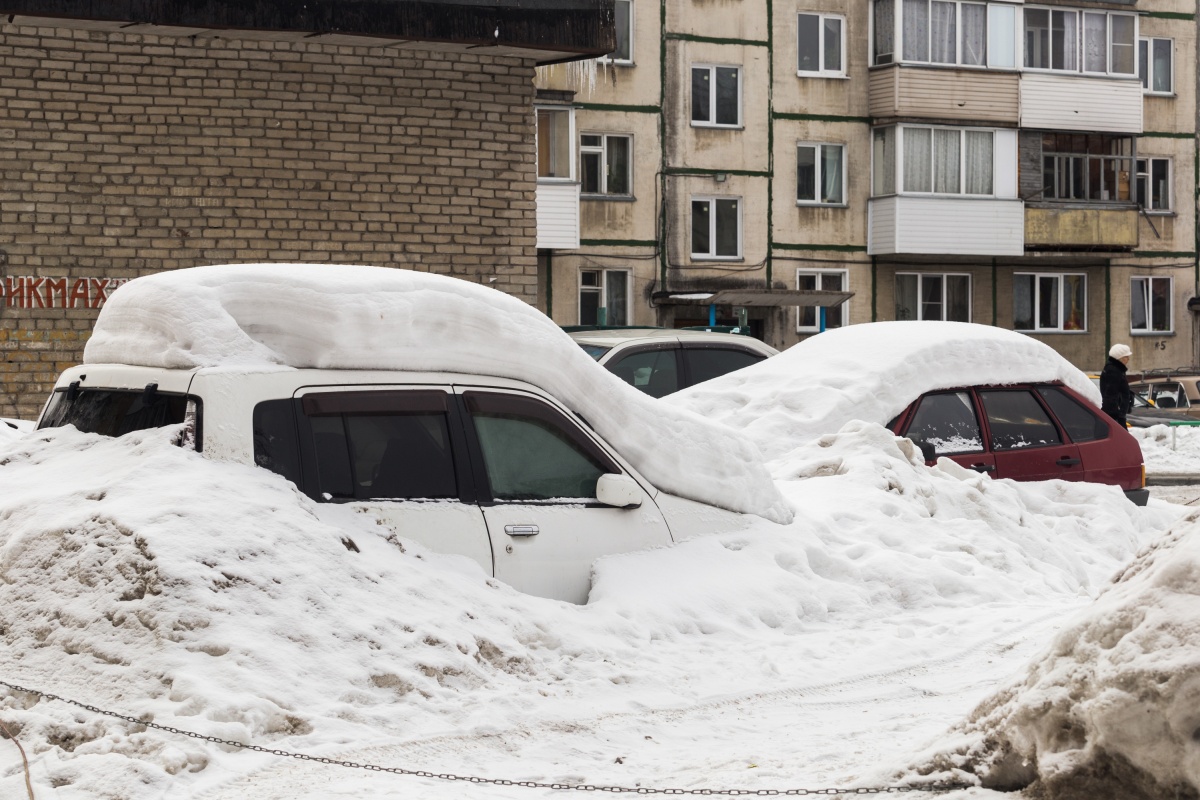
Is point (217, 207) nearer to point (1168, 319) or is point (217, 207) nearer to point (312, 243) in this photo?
point (312, 243)

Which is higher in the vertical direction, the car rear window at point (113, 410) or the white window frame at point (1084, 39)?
the white window frame at point (1084, 39)

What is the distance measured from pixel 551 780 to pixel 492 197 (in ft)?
36.3

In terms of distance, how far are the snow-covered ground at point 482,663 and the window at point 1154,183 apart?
34.7 m

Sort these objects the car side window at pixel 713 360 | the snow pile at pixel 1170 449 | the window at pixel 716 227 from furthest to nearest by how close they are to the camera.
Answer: the window at pixel 716 227, the snow pile at pixel 1170 449, the car side window at pixel 713 360

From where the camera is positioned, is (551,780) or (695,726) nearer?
(551,780)

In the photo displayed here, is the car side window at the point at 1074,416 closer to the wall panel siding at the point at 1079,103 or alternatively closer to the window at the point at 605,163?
the window at the point at 605,163

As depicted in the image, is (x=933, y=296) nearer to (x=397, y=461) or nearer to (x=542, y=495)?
(x=542, y=495)

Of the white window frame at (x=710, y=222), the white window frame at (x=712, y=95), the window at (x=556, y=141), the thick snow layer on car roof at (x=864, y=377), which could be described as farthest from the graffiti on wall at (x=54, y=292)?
the white window frame at (x=712, y=95)

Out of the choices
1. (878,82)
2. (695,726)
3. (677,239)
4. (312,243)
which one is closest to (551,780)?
(695,726)

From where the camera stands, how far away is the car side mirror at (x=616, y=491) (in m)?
7.52

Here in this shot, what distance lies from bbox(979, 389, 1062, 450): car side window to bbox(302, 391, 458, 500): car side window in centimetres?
556

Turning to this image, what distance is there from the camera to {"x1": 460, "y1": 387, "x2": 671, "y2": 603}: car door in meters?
7.25

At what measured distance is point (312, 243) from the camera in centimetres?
1558

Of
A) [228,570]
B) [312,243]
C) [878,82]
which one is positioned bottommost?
[228,570]
